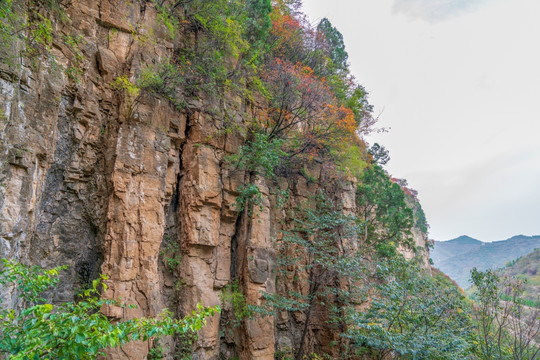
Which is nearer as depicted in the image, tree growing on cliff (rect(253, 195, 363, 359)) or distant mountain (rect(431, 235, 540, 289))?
tree growing on cliff (rect(253, 195, 363, 359))

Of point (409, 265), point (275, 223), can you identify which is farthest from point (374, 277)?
point (275, 223)

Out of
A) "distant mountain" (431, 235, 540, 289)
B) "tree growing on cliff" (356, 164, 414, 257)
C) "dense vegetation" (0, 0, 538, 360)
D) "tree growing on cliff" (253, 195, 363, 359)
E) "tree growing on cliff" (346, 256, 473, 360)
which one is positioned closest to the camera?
"dense vegetation" (0, 0, 538, 360)

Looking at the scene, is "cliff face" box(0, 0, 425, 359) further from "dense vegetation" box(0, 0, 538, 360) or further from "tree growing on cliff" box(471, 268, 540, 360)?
"tree growing on cliff" box(471, 268, 540, 360)

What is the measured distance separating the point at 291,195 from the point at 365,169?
625cm

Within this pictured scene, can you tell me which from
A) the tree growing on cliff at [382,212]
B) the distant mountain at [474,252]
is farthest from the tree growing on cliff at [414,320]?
the distant mountain at [474,252]

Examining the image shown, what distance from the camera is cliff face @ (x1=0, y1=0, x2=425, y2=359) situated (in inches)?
218

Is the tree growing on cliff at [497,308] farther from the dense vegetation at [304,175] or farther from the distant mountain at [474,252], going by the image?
the distant mountain at [474,252]

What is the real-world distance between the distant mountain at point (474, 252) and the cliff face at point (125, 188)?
81.6m

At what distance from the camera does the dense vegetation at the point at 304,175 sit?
8.21m

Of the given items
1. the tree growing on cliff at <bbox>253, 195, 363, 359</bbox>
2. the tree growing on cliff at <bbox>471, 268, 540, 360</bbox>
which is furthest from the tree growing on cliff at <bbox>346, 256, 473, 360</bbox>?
the tree growing on cliff at <bbox>253, 195, 363, 359</bbox>

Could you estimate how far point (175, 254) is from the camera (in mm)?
8609

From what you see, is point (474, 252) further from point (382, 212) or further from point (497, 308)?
point (497, 308)

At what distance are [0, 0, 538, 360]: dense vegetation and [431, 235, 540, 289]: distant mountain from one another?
252 feet

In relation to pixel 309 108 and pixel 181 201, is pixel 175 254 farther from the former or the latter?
pixel 309 108
